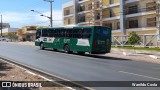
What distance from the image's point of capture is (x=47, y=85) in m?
11.7

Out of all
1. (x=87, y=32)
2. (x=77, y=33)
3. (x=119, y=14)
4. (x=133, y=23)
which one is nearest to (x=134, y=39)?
(x=133, y=23)

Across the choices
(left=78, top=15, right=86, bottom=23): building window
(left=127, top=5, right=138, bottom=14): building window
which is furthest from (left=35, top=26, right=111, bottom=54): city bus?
(left=78, top=15, right=86, bottom=23): building window

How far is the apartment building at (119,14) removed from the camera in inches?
2234

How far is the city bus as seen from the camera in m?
30.4

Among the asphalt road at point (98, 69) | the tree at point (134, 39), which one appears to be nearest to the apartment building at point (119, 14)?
the tree at point (134, 39)

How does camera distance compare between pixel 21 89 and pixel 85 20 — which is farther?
pixel 85 20

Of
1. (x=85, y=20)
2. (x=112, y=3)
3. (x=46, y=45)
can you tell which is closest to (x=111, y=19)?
(x=112, y=3)

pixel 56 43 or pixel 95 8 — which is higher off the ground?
pixel 95 8

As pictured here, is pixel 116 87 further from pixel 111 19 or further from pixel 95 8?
pixel 95 8

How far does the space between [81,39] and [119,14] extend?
108 ft

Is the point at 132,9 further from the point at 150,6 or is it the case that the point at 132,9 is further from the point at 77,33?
the point at 77,33

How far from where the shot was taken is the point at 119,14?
63500mm

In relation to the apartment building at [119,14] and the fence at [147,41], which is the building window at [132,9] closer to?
the apartment building at [119,14]

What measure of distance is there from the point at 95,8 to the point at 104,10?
354cm
